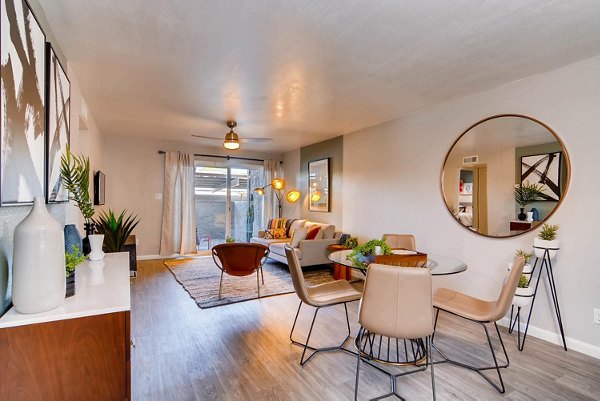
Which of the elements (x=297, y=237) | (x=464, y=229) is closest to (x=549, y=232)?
(x=464, y=229)

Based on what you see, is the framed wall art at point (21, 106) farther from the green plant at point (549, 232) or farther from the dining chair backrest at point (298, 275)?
the green plant at point (549, 232)

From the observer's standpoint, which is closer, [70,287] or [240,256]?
[70,287]

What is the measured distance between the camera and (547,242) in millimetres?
2602

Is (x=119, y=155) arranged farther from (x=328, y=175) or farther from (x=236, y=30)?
(x=236, y=30)

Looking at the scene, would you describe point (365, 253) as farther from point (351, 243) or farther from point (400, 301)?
point (351, 243)

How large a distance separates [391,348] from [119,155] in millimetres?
5924

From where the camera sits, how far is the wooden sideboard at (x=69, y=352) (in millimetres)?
1061

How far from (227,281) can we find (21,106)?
367 cm

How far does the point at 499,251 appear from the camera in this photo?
123 inches

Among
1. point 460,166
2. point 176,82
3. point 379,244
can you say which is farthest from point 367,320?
point 176,82

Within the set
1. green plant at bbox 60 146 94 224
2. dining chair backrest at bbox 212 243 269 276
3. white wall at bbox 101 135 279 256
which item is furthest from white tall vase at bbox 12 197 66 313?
white wall at bbox 101 135 279 256

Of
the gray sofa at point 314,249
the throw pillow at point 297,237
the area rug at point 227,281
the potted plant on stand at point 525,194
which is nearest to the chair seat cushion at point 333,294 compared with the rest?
the area rug at point 227,281

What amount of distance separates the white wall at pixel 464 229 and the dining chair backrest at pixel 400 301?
181cm

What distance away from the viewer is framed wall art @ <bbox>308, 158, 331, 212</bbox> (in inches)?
234
